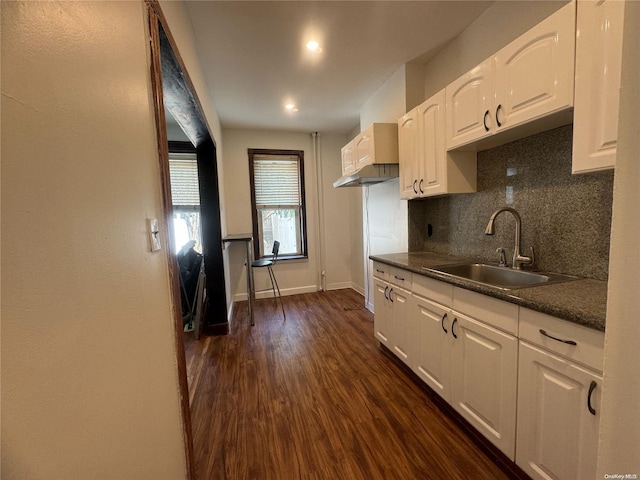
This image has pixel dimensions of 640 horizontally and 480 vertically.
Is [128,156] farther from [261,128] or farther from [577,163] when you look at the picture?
[261,128]

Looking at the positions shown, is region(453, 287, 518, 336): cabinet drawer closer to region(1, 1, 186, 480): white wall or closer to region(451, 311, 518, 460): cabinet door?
region(451, 311, 518, 460): cabinet door

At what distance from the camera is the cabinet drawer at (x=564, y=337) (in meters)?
0.93

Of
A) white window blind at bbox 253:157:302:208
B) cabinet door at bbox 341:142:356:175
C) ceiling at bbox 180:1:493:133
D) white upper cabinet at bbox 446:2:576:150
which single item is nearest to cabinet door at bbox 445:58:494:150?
white upper cabinet at bbox 446:2:576:150

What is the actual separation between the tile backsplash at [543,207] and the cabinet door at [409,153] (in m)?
0.40

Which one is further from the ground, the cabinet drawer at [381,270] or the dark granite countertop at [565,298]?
the dark granite countertop at [565,298]

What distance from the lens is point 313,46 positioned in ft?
7.18

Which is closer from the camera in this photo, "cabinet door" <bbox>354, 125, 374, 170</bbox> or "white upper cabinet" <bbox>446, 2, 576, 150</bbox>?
"white upper cabinet" <bbox>446, 2, 576, 150</bbox>

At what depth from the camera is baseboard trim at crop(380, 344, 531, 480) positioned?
1289 mm

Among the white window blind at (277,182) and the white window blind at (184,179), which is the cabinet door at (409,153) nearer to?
the white window blind at (277,182)

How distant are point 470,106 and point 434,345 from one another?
5.15ft

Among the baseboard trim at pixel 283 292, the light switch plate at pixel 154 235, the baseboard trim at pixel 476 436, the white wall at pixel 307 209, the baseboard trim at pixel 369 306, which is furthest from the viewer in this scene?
the baseboard trim at pixel 283 292

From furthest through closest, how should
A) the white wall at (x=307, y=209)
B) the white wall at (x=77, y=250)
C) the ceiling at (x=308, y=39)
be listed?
A: the white wall at (x=307, y=209) < the ceiling at (x=308, y=39) < the white wall at (x=77, y=250)

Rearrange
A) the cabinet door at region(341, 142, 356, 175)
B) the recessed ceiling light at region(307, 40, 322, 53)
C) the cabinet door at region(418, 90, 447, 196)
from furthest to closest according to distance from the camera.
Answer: the cabinet door at region(341, 142, 356, 175)
the recessed ceiling light at region(307, 40, 322, 53)
the cabinet door at region(418, 90, 447, 196)

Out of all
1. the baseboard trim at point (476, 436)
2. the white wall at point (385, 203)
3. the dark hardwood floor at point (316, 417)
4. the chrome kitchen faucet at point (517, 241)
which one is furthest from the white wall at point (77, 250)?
the white wall at point (385, 203)
